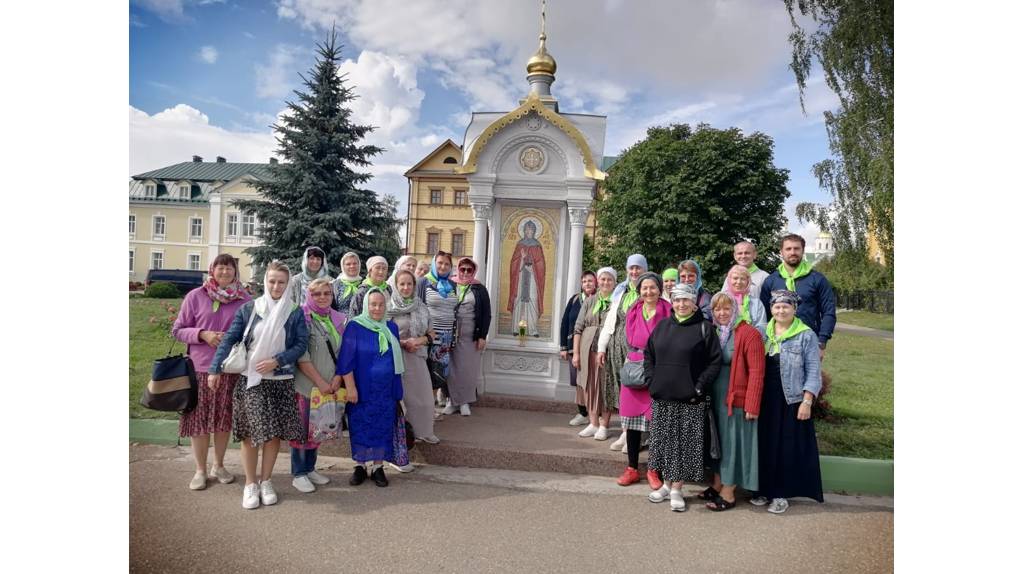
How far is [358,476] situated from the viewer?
4168mm

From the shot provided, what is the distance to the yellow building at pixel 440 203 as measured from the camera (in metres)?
30.4

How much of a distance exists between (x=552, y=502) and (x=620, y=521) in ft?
1.69

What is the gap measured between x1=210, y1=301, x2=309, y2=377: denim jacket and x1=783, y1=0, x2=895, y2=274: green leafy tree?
7027mm

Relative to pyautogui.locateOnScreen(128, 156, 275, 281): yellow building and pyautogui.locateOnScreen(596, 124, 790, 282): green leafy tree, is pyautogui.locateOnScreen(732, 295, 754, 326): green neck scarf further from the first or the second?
pyautogui.locateOnScreen(128, 156, 275, 281): yellow building

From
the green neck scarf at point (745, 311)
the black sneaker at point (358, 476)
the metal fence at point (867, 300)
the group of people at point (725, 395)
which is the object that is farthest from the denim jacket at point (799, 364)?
the metal fence at point (867, 300)

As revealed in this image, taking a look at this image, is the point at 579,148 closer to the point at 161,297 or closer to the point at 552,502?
the point at 552,502

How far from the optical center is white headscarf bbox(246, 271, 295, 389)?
11.8 ft

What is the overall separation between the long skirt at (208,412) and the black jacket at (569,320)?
3.19 meters

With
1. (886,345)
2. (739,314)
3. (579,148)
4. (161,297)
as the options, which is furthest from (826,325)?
(161,297)

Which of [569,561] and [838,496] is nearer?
[569,561]

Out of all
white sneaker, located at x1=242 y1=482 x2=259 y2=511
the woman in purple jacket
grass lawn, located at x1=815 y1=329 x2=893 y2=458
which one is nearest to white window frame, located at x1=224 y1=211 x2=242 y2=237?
the woman in purple jacket

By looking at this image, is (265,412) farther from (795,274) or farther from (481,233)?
(795,274)

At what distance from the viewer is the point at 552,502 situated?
395 cm

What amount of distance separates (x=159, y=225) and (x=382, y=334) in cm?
2939
